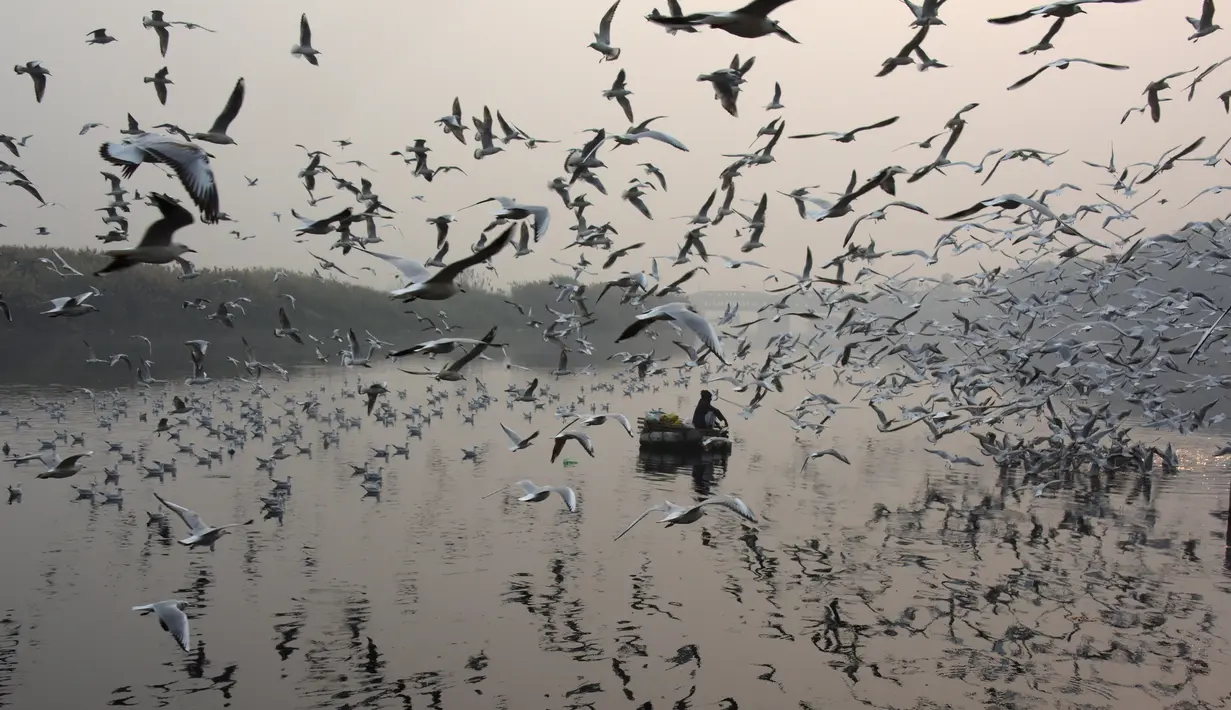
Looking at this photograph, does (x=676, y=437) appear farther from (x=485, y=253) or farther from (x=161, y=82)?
(x=485, y=253)

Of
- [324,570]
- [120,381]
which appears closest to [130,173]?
[324,570]

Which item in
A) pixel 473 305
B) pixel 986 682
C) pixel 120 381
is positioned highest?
pixel 473 305

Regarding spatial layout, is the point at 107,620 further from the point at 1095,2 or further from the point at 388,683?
the point at 1095,2

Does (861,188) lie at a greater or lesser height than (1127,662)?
greater

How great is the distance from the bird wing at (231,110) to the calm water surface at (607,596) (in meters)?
7.36

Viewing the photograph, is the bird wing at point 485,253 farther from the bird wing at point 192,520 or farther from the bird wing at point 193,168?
the bird wing at point 192,520

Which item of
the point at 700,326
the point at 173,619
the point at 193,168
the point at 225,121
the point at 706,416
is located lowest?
the point at 173,619

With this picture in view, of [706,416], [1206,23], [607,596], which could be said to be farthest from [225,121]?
[706,416]

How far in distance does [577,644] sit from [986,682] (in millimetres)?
5926

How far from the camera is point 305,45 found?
16906 mm

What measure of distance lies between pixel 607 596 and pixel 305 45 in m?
10.8

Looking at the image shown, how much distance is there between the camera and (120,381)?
51906 mm

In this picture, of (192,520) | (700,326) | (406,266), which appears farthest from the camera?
(192,520)

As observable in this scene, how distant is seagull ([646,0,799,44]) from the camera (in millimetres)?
9051
